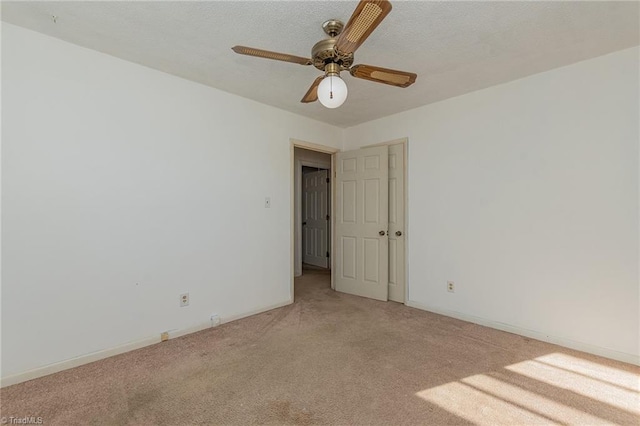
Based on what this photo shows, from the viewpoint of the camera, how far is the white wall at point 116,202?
2.08 meters

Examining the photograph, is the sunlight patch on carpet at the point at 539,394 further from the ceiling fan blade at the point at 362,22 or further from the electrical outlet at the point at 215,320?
the ceiling fan blade at the point at 362,22

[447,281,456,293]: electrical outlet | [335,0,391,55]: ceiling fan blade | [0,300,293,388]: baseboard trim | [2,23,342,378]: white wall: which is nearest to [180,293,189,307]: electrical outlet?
[2,23,342,378]: white wall

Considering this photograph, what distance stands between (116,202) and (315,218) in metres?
4.10

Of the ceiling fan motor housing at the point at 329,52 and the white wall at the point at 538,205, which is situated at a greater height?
the ceiling fan motor housing at the point at 329,52

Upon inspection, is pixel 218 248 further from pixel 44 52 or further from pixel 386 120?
pixel 386 120

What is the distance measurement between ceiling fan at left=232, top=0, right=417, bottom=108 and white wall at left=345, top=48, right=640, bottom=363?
1.55m

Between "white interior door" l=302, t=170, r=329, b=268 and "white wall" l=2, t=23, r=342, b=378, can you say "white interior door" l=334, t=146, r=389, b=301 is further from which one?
"white interior door" l=302, t=170, r=329, b=268

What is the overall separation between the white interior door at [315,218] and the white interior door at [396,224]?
216 cm

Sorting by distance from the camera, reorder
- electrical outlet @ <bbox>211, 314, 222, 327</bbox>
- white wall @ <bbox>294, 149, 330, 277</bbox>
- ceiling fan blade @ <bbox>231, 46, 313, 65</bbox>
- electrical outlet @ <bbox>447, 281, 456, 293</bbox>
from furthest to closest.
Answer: white wall @ <bbox>294, 149, 330, 277</bbox>, electrical outlet @ <bbox>447, 281, 456, 293</bbox>, electrical outlet @ <bbox>211, 314, 222, 327</bbox>, ceiling fan blade @ <bbox>231, 46, 313, 65</bbox>

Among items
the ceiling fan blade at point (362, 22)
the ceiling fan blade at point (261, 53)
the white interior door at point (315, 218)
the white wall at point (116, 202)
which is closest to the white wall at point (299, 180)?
the white interior door at point (315, 218)

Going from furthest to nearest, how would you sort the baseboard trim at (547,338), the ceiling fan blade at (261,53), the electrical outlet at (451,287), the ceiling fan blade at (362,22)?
the electrical outlet at (451,287) → the baseboard trim at (547,338) → the ceiling fan blade at (261,53) → the ceiling fan blade at (362,22)

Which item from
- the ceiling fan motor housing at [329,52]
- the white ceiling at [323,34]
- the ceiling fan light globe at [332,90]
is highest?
the white ceiling at [323,34]

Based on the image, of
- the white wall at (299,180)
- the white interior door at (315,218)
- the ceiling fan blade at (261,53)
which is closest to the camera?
the ceiling fan blade at (261,53)

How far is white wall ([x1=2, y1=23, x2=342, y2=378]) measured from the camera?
6.82 feet
